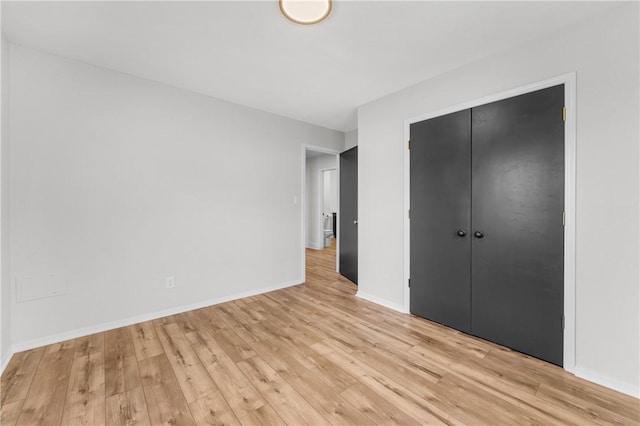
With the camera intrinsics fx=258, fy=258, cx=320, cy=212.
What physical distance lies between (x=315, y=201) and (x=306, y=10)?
5.26 metres

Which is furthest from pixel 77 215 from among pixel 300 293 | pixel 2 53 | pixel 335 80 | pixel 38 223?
pixel 335 80

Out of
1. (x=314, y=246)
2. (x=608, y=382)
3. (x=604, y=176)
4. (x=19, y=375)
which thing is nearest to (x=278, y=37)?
(x=604, y=176)

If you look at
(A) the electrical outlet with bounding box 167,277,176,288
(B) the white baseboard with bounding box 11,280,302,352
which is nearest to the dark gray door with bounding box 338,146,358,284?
(B) the white baseboard with bounding box 11,280,302,352

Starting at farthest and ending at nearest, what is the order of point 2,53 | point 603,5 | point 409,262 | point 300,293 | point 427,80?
point 300,293, point 409,262, point 427,80, point 2,53, point 603,5

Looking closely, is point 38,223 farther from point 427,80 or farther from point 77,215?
point 427,80

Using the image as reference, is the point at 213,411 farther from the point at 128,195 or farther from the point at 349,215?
the point at 349,215

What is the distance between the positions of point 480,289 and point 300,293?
2.17 m

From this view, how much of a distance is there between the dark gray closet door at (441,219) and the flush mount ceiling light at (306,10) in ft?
5.01

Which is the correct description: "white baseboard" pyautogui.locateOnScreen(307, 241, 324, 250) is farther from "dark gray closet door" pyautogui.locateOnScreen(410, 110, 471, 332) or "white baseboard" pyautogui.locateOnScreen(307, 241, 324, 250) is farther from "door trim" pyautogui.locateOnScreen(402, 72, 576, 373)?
"door trim" pyautogui.locateOnScreen(402, 72, 576, 373)

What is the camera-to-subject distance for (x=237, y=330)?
2.53 metres

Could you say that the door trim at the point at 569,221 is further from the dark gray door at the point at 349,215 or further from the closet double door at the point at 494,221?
the dark gray door at the point at 349,215

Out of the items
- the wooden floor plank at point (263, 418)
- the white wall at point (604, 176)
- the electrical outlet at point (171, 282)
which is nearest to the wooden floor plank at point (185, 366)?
the wooden floor plank at point (263, 418)

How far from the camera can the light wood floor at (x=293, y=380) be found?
1494mm

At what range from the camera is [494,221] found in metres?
2.26
